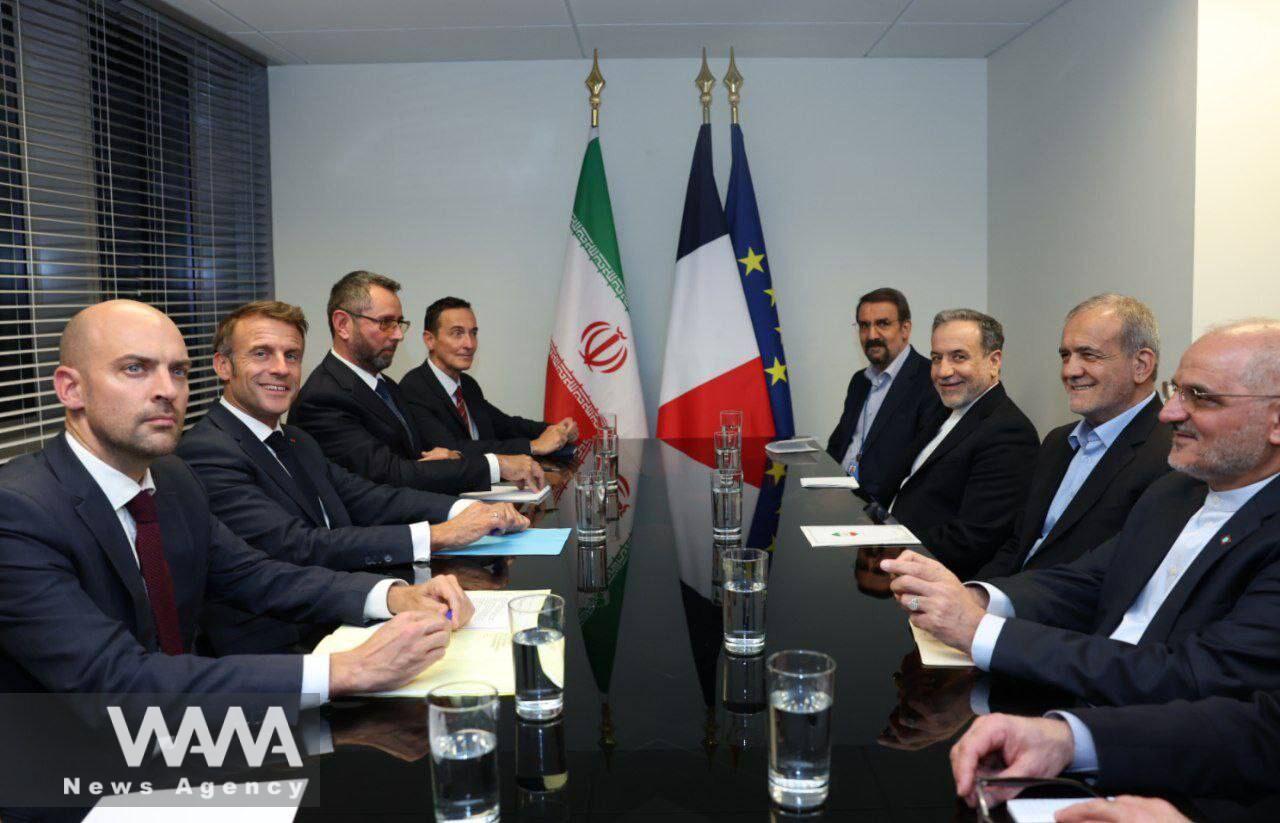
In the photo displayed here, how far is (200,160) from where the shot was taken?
15.9ft

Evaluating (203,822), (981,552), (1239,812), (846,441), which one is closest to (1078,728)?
(1239,812)

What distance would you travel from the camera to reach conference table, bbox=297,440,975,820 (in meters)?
1.14

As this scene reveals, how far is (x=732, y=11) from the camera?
A: 4.50 m

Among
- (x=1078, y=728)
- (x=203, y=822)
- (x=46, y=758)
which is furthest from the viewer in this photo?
(x=46, y=758)

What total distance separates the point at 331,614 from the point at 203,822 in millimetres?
742

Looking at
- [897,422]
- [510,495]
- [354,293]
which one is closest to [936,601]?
[510,495]

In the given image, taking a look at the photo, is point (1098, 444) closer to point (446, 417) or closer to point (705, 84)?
point (446, 417)

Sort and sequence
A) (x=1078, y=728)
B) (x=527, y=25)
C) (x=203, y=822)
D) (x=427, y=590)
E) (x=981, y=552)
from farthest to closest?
1. (x=527, y=25)
2. (x=981, y=552)
3. (x=427, y=590)
4. (x=1078, y=728)
5. (x=203, y=822)

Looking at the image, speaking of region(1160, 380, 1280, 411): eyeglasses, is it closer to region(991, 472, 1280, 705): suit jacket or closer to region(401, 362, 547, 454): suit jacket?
region(991, 472, 1280, 705): suit jacket

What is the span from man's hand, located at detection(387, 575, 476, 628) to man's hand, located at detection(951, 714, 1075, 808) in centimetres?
85

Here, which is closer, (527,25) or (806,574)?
(806,574)

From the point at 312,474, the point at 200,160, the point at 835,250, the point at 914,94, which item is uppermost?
the point at 914,94

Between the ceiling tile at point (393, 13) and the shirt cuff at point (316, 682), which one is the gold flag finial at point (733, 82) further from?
the shirt cuff at point (316, 682)

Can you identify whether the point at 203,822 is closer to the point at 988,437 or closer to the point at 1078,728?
the point at 1078,728
